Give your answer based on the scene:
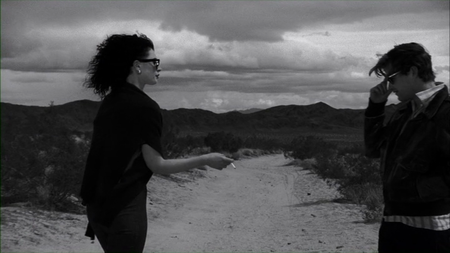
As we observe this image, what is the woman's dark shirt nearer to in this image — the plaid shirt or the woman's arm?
the woman's arm

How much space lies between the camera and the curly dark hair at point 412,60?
3193 millimetres

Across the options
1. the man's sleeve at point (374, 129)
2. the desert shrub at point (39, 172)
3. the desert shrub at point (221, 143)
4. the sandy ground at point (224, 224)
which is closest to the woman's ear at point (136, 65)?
the man's sleeve at point (374, 129)

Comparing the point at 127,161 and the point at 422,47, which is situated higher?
Answer: the point at 422,47

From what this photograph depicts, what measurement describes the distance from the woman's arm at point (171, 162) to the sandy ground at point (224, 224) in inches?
230

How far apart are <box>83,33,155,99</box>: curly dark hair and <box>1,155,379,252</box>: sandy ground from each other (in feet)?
18.3

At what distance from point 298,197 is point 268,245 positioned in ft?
22.4

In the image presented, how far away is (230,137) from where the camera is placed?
41.3m

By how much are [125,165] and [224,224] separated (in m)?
9.04

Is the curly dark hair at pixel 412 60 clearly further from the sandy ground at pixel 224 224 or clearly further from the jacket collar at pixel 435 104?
the sandy ground at pixel 224 224

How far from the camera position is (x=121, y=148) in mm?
3162

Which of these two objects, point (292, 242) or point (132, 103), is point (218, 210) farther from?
point (132, 103)

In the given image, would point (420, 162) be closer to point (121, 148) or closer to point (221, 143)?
point (121, 148)

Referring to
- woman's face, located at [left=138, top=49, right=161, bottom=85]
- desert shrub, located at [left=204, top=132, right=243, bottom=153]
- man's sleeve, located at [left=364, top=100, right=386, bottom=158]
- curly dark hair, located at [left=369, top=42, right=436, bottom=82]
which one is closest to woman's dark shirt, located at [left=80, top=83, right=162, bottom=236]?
woman's face, located at [left=138, top=49, right=161, bottom=85]

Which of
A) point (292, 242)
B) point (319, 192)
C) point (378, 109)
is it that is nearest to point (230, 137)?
point (319, 192)
